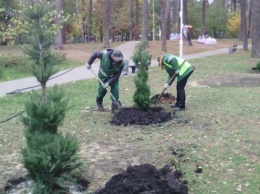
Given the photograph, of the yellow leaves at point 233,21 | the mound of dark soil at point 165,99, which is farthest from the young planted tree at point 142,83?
the yellow leaves at point 233,21

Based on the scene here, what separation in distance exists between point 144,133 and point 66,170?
3550mm

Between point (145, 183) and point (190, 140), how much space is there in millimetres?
2694

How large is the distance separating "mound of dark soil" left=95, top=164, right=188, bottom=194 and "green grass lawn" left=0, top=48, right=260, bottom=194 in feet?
1.35

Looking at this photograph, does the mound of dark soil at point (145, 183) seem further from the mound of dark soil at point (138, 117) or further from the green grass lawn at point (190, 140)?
the mound of dark soil at point (138, 117)

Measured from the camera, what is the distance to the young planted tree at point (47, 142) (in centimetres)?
518

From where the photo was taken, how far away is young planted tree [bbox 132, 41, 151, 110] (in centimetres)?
1016

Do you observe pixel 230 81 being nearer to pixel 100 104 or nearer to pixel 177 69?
pixel 177 69

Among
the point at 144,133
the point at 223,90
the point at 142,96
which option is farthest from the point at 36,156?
the point at 223,90

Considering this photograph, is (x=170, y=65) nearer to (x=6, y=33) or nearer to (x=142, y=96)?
(x=142, y=96)

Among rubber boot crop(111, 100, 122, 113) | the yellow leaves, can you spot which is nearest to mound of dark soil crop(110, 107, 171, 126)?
rubber boot crop(111, 100, 122, 113)

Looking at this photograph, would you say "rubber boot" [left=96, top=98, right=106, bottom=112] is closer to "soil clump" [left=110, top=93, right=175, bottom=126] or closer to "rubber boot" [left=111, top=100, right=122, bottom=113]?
"rubber boot" [left=111, top=100, right=122, bottom=113]

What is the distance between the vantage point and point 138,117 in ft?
32.4

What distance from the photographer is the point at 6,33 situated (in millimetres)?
12422

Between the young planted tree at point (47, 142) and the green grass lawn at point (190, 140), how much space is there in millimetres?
944
